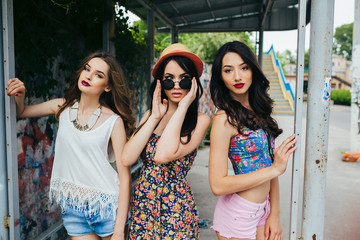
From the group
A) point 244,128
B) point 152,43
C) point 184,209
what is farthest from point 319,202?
point 152,43

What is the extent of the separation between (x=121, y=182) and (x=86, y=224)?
333 mm

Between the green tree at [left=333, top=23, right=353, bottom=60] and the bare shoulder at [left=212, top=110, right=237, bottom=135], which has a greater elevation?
the green tree at [left=333, top=23, right=353, bottom=60]

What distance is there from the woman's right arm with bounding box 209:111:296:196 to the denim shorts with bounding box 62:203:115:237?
674 millimetres

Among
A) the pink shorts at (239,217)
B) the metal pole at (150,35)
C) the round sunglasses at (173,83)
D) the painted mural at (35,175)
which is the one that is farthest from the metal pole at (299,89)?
the metal pole at (150,35)

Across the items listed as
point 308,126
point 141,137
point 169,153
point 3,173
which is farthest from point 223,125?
point 3,173

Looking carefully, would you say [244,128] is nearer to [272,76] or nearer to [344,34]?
[272,76]

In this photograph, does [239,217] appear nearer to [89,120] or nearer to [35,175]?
[89,120]

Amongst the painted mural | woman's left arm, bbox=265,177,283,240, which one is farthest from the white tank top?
the painted mural

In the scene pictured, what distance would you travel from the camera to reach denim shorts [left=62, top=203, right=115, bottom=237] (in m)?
1.84

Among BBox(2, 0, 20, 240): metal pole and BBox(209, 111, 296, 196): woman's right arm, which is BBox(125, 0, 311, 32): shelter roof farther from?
BBox(209, 111, 296, 196): woman's right arm

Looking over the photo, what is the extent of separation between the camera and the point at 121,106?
205cm

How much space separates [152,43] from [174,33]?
157 centimetres

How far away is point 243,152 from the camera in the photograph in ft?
5.74

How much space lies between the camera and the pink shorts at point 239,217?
1.72 m
